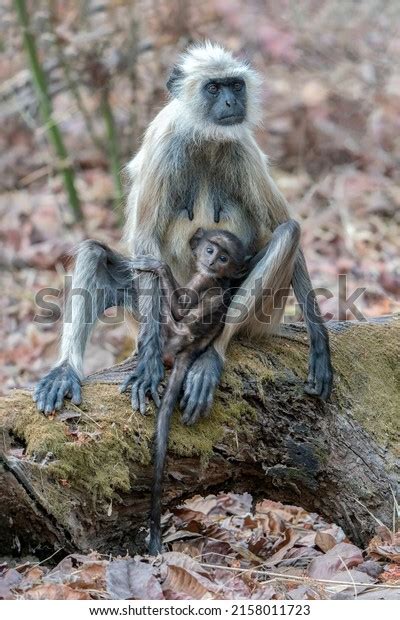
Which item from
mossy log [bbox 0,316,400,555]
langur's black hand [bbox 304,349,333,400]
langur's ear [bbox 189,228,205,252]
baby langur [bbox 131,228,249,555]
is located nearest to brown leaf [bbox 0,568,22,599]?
mossy log [bbox 0,316,400,555]

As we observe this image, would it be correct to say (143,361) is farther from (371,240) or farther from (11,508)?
(371,240)

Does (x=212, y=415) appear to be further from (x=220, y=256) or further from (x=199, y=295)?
(x=220, y=256)

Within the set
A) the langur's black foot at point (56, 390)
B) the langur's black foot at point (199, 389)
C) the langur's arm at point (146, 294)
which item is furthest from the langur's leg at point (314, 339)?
the langur's black foot at point (56, 390)

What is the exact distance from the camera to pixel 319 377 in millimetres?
4898

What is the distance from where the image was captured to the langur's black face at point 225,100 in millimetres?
5527

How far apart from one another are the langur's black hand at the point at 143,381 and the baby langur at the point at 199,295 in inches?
3.9

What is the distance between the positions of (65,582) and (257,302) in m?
2.01

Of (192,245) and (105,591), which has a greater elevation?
(192,245)

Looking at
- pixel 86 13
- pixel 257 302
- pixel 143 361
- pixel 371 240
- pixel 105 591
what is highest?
pixel 86 13

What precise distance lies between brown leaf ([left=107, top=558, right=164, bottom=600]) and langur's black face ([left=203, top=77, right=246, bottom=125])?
284 cm

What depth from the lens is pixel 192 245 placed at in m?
5.43

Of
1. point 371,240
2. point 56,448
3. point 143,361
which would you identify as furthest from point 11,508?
point 371,240

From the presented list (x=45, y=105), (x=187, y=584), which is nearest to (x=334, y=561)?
(x=187, y=584)

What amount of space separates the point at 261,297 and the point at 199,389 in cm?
79
